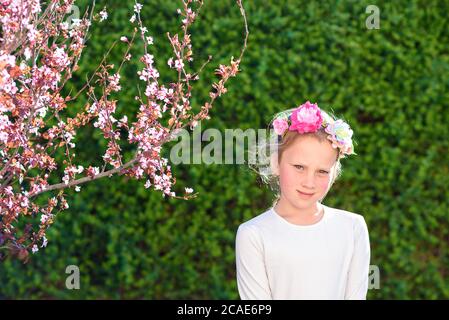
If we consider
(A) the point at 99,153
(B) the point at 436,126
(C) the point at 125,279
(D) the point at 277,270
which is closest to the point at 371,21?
(B) the point at 436,126

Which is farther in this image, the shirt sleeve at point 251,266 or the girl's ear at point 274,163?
the girl's ear at point 274,163

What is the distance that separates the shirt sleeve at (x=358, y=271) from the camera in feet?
10.6

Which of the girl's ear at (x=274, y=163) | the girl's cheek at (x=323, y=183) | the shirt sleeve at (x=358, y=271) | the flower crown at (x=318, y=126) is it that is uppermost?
the flower crown at (x=318, y=126)

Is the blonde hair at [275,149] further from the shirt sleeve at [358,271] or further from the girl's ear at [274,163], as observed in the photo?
the shirt sleeve at [358,271]

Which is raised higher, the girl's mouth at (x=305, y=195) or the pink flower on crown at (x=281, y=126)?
the pink flower on crown at (x=281, y=126)

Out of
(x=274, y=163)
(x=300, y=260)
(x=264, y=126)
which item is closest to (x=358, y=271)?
(x=300, y=260)

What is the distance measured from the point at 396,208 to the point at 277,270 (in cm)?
302

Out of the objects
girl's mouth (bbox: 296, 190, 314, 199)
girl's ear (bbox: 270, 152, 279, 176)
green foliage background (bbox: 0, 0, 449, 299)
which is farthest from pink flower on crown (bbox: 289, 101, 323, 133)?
green foliage background (bbox: 0, 0, 449, 299)

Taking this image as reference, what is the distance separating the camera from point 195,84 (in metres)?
6.03

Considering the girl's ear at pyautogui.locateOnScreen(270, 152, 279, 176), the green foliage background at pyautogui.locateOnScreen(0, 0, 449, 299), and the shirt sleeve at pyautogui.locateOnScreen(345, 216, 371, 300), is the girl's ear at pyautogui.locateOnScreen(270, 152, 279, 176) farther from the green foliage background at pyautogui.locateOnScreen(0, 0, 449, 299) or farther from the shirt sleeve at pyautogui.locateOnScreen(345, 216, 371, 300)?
the green foliage background at pyautogui.locateOnScreen(0, 0, 449, 299)

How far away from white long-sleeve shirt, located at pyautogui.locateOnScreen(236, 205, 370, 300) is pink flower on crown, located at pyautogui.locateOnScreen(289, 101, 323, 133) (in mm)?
354

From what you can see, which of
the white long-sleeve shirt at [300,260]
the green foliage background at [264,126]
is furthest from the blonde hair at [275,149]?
the green foliage background at [264,126]

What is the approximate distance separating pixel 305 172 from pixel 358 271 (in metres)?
0.42

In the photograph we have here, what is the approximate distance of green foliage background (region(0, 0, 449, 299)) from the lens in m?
6.02
